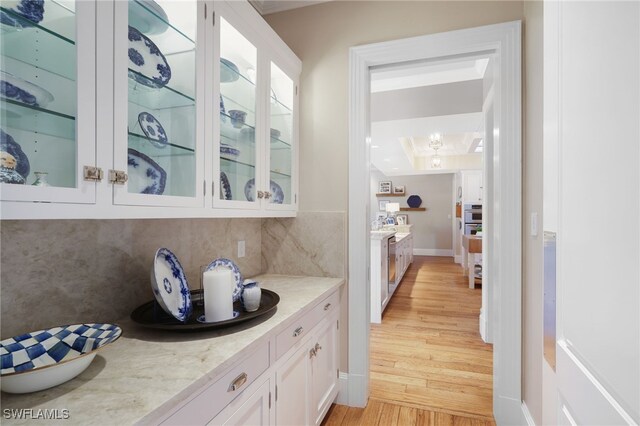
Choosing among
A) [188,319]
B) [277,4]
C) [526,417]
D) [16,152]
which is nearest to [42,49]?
[16,152]

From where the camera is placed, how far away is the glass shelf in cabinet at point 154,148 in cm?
103

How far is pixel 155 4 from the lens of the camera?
1.12m

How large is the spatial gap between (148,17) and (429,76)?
9.81ft

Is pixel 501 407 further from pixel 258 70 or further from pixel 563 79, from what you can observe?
pixel 258 70

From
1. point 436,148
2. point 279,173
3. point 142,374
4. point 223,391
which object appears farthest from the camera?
point 436,148

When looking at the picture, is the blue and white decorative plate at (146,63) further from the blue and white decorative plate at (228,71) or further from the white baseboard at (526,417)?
the white baseboard at (526,417)

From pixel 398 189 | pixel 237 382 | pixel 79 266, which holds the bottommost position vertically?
pixel 237 382

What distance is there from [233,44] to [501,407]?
245 centimetres

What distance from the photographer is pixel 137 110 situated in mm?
1043

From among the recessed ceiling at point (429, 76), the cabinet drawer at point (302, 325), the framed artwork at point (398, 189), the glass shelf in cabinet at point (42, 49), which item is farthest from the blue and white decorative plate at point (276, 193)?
the framed artwork at point (398, 189)

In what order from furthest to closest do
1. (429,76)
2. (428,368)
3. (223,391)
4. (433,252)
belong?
1. (433,252)
2. (429,76)
3. (428,368)
4. (223,391)

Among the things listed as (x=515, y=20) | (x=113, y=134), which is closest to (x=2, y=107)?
(x=113, y=134)

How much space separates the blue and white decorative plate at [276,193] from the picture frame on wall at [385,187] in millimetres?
8888

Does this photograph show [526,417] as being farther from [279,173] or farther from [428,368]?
[279,173]
